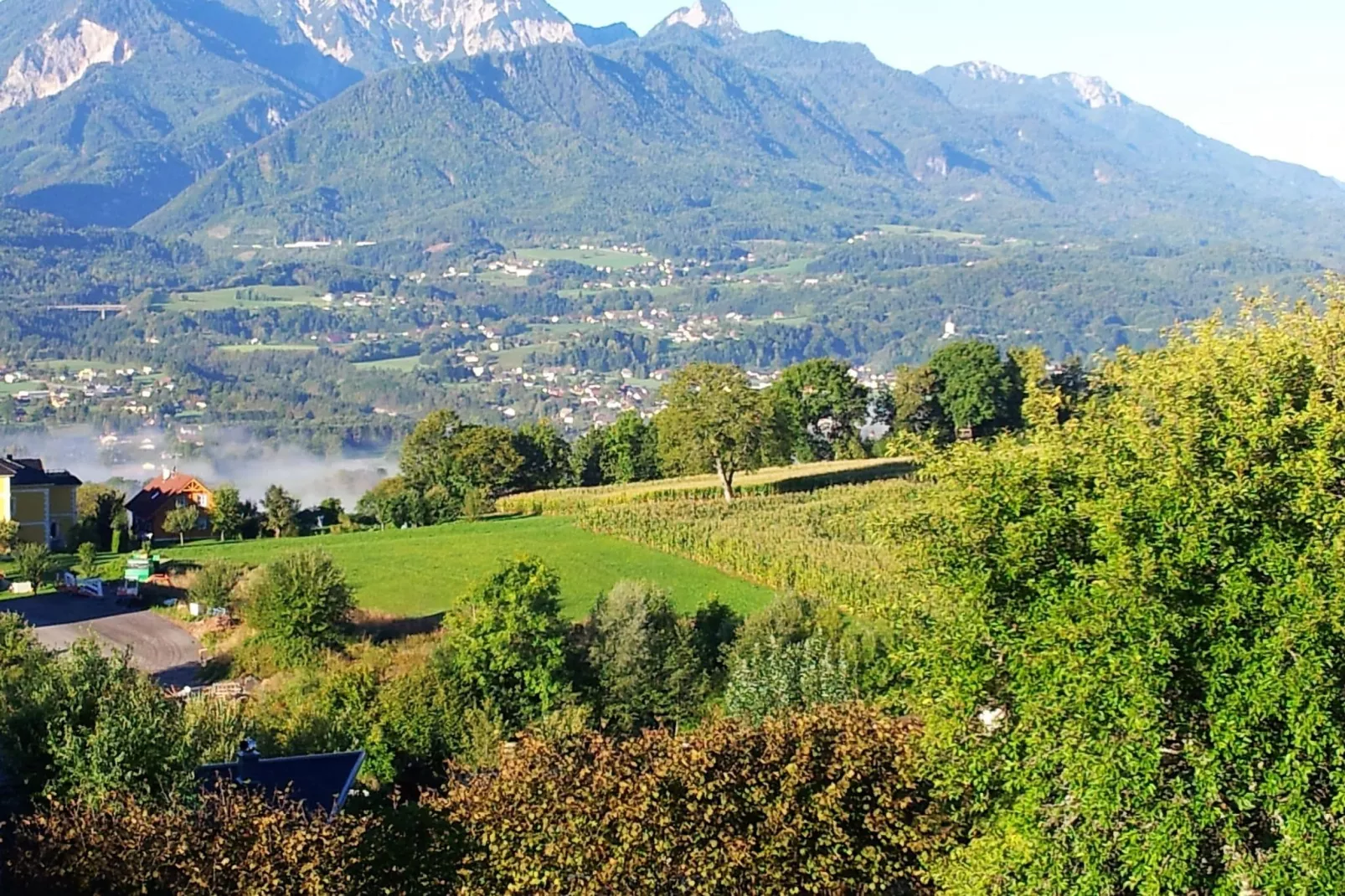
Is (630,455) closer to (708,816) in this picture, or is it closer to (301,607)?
(301,607)

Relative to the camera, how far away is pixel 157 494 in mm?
58375

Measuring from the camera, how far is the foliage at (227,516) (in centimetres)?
4906

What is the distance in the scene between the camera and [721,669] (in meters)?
26.4

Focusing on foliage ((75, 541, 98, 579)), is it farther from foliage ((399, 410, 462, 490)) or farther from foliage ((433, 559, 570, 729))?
foliage ((399, 410, 462, 490))

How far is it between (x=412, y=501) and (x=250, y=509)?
7.34m

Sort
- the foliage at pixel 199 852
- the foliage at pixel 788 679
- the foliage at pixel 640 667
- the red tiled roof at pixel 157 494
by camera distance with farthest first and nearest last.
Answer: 1. the red tiled roof at pixel 157 494
2. the foliage at pixel 640 667
3. the foliage at pixel 788 679
4. the foliage at pixel 199 852

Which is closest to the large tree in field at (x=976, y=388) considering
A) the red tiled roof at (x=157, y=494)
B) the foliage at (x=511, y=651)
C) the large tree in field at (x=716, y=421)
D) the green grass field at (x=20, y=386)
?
the large tree in field at (x=716, y=421)

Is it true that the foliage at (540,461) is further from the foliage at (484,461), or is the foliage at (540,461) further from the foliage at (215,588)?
the foliage at (215,588)

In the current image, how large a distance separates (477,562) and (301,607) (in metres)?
9.98

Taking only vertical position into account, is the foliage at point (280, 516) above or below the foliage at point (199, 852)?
above

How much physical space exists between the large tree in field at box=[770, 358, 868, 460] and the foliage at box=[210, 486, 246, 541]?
25.0 metres

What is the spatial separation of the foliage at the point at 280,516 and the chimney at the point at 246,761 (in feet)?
106

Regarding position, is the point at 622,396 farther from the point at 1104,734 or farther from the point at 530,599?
the point at 1104,734

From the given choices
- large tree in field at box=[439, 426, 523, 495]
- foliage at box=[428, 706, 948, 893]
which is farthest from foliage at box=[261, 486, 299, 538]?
foliage at box=[428, 706, 948, 893]
